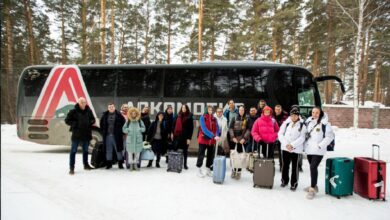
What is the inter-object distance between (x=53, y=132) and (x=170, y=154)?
14.9ft

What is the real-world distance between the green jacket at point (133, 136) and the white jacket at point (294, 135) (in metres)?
3.27

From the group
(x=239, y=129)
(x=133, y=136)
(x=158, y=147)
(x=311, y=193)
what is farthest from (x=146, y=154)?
(x=311, y=193)

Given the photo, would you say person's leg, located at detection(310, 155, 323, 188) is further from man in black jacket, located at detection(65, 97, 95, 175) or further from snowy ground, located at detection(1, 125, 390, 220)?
man in black jacket, located at detection(65, 97, 95, 175)

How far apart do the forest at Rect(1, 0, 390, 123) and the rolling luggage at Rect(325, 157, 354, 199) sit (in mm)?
11908

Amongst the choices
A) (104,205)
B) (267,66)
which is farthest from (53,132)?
(267,66)

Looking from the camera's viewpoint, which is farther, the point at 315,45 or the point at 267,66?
the point at 315,45

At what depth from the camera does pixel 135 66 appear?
29.8ft

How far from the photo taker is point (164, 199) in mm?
4750

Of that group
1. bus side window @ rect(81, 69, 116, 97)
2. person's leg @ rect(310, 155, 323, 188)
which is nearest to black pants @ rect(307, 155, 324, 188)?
person's leg @ rect(310, 155, 323, 188)

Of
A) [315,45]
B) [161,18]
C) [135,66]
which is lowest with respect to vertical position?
[135,66]

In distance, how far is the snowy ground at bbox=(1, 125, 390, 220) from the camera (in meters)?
4.10

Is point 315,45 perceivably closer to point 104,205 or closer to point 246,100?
point 246,100

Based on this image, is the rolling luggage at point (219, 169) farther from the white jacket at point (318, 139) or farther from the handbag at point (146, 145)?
the handbag at point (146, 145)

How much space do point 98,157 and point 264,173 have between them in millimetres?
3989
